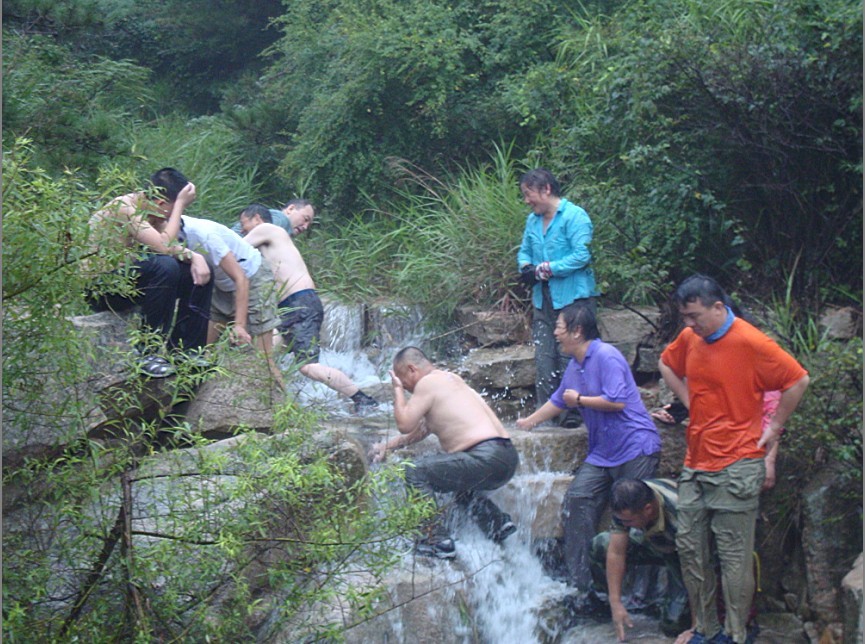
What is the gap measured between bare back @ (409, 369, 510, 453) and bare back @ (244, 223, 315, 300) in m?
1.51

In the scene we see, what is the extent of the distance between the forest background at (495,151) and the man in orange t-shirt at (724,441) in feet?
2.18

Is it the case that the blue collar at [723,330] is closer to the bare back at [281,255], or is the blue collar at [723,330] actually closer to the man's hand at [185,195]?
the man's hand at [185,195]

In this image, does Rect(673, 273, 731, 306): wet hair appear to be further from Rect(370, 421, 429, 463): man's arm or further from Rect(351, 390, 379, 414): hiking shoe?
Rect(351, 390, 379, 414): hiking shoe

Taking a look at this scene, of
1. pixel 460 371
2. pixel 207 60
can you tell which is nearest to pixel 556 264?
pixel 460 371

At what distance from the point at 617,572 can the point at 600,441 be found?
79 centimetres

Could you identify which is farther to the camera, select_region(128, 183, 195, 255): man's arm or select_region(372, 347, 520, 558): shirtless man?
select_region(372, 347, 520, 558): shirtless man

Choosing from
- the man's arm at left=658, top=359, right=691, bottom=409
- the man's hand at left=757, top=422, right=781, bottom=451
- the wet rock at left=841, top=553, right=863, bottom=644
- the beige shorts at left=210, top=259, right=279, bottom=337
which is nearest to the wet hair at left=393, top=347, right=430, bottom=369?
the beige shorts at left=210, top=259, right=279, bottom=337

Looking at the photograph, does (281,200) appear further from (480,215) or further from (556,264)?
(556,264)

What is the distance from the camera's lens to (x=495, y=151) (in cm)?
1084

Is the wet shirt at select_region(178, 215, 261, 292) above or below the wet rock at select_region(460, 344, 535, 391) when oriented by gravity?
above

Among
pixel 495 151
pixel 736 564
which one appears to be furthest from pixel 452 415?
pixel 495 151

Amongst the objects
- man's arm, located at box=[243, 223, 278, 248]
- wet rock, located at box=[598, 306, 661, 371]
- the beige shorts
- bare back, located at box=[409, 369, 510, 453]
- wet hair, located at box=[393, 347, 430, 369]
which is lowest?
wet rock, located at box=[598, 306, 661, 371]

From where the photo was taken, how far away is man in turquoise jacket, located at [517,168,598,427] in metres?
6.85

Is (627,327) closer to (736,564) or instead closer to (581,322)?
(581,322)
